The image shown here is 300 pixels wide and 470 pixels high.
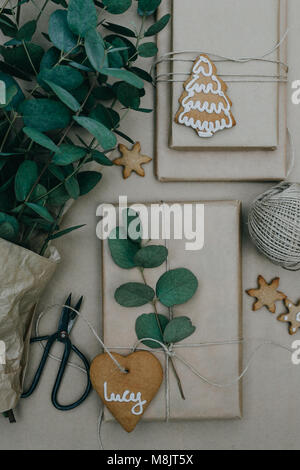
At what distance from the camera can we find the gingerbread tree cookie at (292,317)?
655 mm

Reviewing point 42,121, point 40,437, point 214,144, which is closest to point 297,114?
point 214,144

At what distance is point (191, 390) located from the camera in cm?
63

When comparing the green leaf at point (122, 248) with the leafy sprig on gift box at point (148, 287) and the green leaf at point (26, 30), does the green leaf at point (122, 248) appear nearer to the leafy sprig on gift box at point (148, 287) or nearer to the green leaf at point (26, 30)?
the leafy sprig on gift box at point (148, 287)

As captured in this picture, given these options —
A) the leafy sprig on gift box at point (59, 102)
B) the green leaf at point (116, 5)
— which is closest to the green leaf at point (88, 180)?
the leafy sprig on gift box at point (59, 102)

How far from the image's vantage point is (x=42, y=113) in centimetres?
52

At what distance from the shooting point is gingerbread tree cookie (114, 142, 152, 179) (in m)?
0.65

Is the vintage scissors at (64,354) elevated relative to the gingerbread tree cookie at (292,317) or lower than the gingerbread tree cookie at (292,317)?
lower

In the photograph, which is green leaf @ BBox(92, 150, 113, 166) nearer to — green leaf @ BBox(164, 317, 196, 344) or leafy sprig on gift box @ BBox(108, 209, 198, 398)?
leafy sprig on gift box @ BBox(108, 209, 198, 398)

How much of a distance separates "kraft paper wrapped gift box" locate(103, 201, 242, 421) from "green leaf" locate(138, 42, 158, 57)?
0.23 metres

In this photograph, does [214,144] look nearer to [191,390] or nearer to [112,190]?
[112,190]

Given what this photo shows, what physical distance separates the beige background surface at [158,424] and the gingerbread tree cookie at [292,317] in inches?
0.5

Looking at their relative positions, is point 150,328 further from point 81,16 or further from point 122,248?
point 81,16

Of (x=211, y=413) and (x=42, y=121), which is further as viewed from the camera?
(x=211, y=413)
